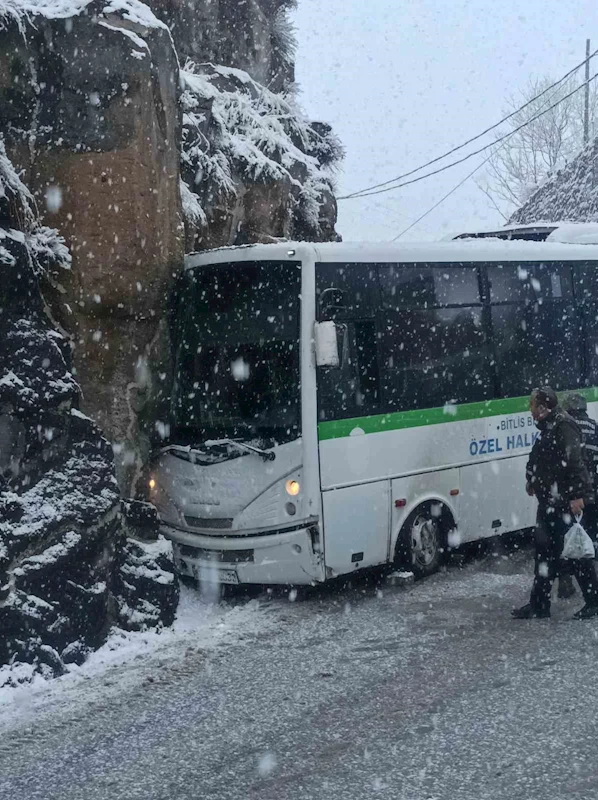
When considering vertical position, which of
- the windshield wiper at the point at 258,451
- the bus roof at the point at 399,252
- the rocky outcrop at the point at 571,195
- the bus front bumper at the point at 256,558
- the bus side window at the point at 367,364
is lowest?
the bus front bumper at the point at 256,558

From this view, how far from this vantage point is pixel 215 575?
30.3 feet

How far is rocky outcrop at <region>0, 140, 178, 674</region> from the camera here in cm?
746

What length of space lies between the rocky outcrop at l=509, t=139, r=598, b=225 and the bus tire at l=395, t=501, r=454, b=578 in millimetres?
26779

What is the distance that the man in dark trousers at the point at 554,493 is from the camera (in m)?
8.08

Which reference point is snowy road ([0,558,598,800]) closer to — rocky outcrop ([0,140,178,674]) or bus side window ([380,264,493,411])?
rocky outcrop ([0,140,178,674])

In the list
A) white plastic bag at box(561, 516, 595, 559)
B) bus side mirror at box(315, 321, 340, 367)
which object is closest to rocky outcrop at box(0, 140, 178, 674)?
bus side mirror at box(315, 321, 340, 367)

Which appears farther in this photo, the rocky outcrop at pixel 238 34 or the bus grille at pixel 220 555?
the rocky outcrop at pixel 238 34

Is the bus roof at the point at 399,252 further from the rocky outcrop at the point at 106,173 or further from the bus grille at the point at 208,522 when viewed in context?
the bus grille at the point at 208,522

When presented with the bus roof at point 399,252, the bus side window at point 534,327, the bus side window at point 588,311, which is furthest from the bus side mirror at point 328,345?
the bus side window at point 588,311

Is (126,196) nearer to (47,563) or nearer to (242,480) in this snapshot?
(242,480)

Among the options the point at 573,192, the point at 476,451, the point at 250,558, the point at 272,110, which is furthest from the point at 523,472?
the point at 573,192

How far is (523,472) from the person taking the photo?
10961 millimetres

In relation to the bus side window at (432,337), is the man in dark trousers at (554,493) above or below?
below

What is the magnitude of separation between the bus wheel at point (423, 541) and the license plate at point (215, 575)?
163 centimetres
